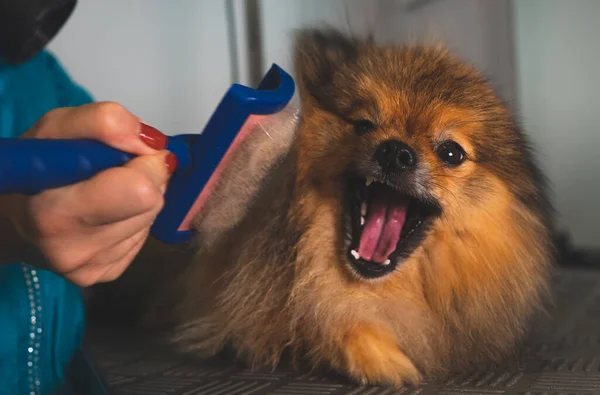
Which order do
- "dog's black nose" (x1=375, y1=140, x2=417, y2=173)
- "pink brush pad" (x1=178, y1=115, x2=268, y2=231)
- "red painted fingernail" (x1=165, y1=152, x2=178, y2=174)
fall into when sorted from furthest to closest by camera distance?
"dog's black nose" (x1=375, y1=140, x2=417, y2=173) → "pink brush pad" (x1=178, y1=115, x2=268, y2=231) → "red painted fingernail" (x1=165, y1=152, x2=178, y2=174)

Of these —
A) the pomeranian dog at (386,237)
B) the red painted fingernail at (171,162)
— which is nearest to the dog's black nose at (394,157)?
the pomeranian dog at (386,237)

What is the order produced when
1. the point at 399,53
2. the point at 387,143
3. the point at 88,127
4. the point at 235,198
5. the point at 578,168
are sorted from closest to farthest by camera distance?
the point at 88,127 < the point at 235,198 < the point at 387,143 < the point at 399,53 < the point at 578,168

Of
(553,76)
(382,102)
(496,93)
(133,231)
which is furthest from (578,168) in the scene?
(133,231)

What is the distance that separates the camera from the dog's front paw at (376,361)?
923 millimetres

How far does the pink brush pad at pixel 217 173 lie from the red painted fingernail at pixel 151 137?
132 mm

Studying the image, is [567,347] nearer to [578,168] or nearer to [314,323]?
[314,323]

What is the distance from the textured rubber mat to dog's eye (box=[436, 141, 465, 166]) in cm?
34

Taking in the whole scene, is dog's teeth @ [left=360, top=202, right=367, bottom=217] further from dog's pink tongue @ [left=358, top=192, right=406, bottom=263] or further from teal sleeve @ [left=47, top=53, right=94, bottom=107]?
teal sleeve @ [left=47, top=53, right=94, bottom=107]

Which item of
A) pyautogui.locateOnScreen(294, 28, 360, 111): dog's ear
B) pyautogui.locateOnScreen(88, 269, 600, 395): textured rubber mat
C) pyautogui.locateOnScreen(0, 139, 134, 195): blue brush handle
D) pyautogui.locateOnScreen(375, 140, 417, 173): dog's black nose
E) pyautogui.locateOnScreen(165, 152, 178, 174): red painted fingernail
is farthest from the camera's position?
pyautogui.locateOnScreen(294, 28, 360, 111): dog's ear

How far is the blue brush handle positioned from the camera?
1.77ft

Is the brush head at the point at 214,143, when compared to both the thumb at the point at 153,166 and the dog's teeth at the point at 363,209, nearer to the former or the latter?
the thumb at the point at 153,166

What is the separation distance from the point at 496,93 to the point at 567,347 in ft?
1.55

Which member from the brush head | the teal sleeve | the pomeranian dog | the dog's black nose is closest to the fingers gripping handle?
the brush head

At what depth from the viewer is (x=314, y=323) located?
1.00 meters
